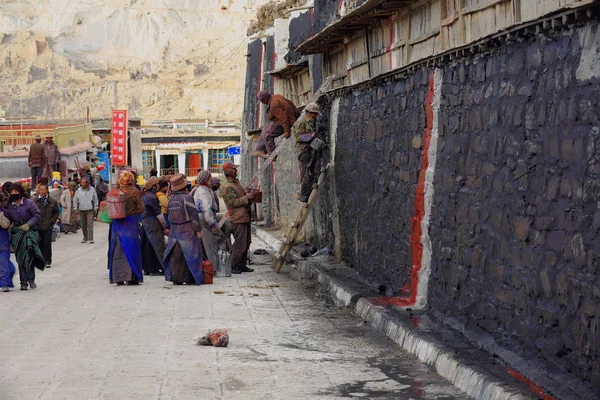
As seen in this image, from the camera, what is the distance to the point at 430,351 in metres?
8.68

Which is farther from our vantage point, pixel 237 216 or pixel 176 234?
pixel 237 216

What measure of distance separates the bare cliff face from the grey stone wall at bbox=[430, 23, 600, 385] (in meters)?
108

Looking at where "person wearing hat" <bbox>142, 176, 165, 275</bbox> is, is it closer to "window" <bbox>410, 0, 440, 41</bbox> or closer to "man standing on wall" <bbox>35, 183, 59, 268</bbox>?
"man standing on wall" <bbox>35, 183, 59, 268</bbox>

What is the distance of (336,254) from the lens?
16641 mm

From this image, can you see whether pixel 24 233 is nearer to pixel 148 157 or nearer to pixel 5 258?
pixel 5 258

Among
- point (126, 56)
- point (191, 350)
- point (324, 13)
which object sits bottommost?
A: point (191, 350)

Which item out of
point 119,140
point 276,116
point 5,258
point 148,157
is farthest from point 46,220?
point 148,157

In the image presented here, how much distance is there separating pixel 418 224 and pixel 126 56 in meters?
134

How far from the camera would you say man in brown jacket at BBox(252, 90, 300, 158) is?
64.4 feet

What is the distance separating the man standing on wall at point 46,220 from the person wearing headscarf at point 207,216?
4.04m

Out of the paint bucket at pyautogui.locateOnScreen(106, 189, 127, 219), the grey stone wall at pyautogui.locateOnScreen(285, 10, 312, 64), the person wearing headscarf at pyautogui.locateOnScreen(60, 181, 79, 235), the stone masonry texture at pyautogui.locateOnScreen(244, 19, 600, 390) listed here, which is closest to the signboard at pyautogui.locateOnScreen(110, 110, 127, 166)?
the person wearing headscarf at pyautogui.locateOnScreen(60, 181, 79, 235)

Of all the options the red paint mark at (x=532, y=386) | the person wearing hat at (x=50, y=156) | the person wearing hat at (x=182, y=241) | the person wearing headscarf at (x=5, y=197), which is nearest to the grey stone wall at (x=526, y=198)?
the red paint mark at (x=532, y=386)

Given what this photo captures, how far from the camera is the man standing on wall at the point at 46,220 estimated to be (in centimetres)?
1892

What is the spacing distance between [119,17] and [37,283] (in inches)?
5379
